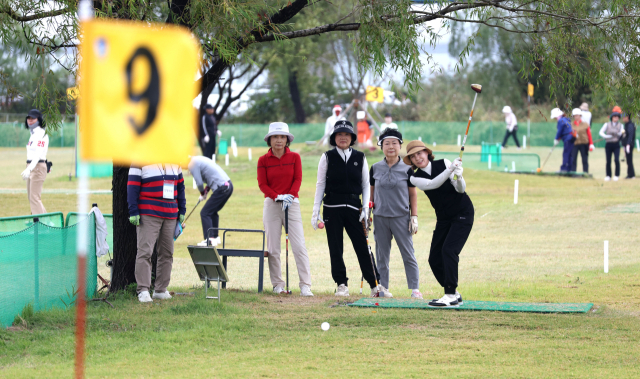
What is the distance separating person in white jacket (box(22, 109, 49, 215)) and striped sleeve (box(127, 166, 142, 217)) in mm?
5621

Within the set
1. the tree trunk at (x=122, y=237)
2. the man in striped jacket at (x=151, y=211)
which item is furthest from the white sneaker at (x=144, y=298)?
the tree trunk at (x=122, y=237)

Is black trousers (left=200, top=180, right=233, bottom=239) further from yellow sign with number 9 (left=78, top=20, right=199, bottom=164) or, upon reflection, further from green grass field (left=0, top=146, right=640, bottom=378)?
yellow sign with number 9 (left=78, top=20, right=199, bottom=164)

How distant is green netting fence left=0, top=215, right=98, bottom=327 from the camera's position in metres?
7.24

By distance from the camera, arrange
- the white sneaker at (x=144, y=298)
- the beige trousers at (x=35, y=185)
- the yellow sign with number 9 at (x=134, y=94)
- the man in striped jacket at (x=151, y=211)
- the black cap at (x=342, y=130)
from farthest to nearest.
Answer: the beige trousers at (x=35, y=185) → the black cap at (x=342, y=130) → the white sneaker at (x=144, y=298) → the man in striped jacket at (x=151, y=211) → the yellow sign with number 9 at (x=134, y=94)

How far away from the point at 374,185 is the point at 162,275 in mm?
2895

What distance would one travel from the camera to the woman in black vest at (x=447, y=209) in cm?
827

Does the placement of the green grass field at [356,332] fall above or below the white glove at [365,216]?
below

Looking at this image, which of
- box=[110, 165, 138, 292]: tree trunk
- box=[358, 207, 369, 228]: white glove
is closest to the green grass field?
box=[110, 165, 138, 292]: tree trunk

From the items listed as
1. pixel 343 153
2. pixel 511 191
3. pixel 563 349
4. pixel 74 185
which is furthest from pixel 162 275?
pixel 74 185

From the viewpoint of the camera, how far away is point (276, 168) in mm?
9680

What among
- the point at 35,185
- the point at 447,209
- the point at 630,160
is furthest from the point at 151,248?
the point at 630,160

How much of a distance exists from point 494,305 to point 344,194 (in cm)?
226

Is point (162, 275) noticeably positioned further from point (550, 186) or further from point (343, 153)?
point (550, 186)

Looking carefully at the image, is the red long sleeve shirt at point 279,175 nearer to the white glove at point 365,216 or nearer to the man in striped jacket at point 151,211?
the white glove at point 365,216
